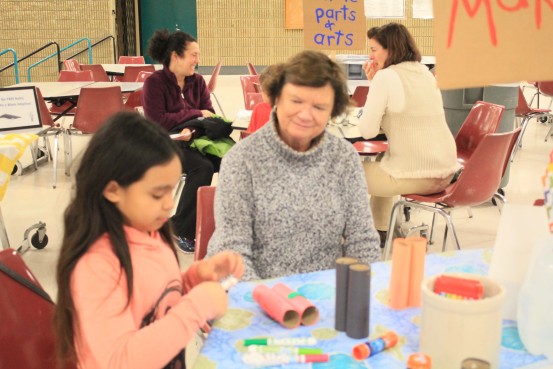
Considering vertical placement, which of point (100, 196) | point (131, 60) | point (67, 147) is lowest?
point (67, 147)

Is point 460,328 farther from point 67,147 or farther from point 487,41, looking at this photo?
point 67,147

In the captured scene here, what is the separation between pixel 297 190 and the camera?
1955 mm

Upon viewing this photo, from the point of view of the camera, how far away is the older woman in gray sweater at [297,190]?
1.95 meters

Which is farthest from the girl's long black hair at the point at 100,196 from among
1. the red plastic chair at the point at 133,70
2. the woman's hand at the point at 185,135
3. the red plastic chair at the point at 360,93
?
the red plastic chair at the point at 133,70

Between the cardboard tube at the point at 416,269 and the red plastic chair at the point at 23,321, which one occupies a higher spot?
the cardboard tube at the point at 416,269

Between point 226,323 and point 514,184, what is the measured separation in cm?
484

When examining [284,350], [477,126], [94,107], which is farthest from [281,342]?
[94,107]

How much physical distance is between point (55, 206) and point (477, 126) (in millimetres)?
3005

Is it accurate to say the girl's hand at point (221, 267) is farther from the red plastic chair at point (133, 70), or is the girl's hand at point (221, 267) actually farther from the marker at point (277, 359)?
the red plastic chair at point (133, 70)

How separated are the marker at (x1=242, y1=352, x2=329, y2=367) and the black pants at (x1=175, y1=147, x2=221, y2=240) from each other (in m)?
2.97

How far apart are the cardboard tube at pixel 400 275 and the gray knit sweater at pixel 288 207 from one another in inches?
21.0

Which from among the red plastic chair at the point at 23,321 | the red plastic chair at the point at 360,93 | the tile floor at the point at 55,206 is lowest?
the tile floor at the point at 55,206

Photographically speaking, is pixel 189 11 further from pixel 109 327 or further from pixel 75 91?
pixel 109 327

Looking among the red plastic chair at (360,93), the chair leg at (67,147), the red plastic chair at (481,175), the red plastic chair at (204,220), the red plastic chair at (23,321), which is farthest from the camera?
the chair leg at (67,147)
